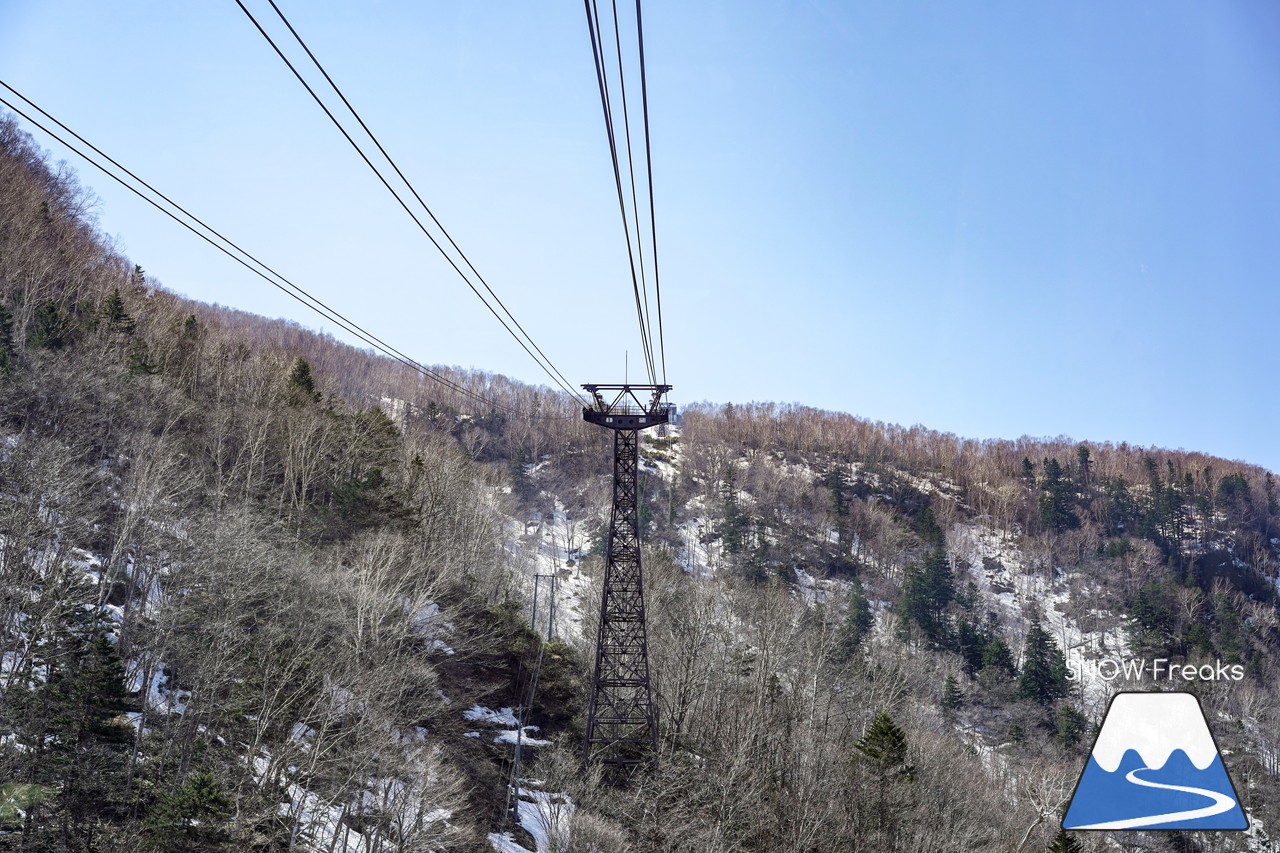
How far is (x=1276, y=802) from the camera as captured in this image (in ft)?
133

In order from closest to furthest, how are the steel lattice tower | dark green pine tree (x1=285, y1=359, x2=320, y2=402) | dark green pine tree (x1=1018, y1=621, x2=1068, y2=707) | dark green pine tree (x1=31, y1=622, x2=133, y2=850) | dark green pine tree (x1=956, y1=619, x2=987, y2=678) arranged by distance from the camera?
dark green pine tree (x1=31, y1=622, x2=133, y2=850) → the steel lattice tower → dark green pine tree (x1=285, y1=359, x2=320, y2=402) → dark green pine tree (x1=1018, y1=621, x2=1068, y2=707) → dark green pine tree (x1=956, y1=619, x2=987, y2=678)

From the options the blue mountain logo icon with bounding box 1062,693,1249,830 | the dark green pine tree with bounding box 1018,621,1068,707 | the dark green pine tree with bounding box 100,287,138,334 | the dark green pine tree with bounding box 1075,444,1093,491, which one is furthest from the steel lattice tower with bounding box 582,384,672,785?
the dark green pine tree with bounding box 1075,444,1093,491

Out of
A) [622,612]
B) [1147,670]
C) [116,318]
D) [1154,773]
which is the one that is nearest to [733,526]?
[1147,670]

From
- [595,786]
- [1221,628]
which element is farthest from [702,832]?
[1221,628]

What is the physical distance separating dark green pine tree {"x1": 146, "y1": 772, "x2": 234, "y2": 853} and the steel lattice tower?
38.2ft

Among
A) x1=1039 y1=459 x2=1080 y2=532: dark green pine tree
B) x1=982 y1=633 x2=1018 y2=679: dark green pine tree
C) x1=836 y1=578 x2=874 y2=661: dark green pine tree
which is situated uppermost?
x1=1039 y1=459 x2=1080 y2=532: dark green pine tree

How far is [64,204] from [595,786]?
62.4 m

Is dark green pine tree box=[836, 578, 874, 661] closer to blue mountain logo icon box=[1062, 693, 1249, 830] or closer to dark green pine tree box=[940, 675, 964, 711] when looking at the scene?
dark green pine tree box=[940, 675, 964, 711]

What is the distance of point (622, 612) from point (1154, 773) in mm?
19367

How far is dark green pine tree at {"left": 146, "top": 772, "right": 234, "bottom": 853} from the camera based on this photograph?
48.0 feet

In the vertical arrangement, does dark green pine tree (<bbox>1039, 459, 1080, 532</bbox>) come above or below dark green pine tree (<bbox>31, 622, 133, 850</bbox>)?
above

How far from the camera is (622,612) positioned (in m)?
25.7

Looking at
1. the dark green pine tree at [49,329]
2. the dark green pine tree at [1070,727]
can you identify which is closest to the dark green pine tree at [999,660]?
the dark green pine tree at [1070,727]

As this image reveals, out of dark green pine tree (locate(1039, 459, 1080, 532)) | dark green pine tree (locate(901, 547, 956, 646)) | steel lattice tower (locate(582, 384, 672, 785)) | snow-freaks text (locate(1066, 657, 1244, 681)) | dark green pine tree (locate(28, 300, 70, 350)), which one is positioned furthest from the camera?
dark green pine tree (locate(1039, 459, 1080, 532))
